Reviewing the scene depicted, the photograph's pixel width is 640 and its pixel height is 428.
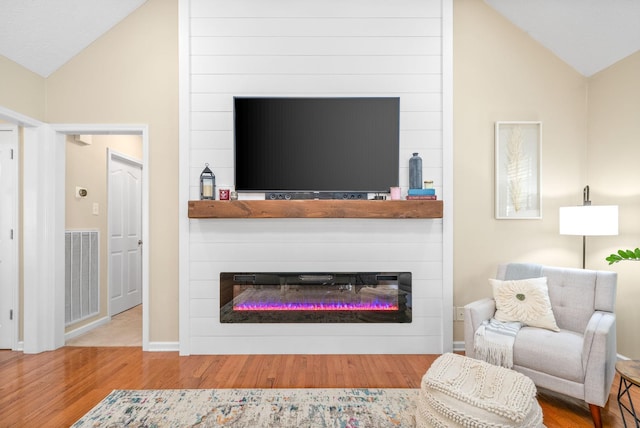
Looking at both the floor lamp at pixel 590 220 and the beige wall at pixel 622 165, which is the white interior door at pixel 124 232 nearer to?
the floor lamp at pixel 590 220

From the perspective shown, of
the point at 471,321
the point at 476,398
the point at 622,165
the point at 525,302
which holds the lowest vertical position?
the point at 476,398

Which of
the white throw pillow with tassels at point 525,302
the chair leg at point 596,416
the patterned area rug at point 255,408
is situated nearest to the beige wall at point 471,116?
the white throw pillow with tassels at point 525,302

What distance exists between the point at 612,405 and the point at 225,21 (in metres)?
3.95

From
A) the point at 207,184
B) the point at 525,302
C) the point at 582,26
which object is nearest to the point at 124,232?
the point at 207,184

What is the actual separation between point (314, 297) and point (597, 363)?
1.90m

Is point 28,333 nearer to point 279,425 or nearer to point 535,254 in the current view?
point 279,425

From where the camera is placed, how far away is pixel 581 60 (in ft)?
9.56

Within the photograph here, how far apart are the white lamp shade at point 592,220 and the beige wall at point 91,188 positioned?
440 centimetres

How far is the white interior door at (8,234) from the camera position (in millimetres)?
2977

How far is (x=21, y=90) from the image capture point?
2824 mm

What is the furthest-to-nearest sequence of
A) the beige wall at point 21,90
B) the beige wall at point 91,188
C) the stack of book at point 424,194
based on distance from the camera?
the beige wall at point 91,188 → the stack of book at point 424,194 → the beige wall at point 21,90

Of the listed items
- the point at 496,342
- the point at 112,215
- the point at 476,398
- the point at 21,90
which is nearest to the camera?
the point at 476,398

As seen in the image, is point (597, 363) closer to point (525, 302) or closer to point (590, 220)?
point (525, 302)

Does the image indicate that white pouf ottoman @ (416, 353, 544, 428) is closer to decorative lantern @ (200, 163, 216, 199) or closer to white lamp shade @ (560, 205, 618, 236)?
white lamp shade @ (560, 205, 618, 236)
